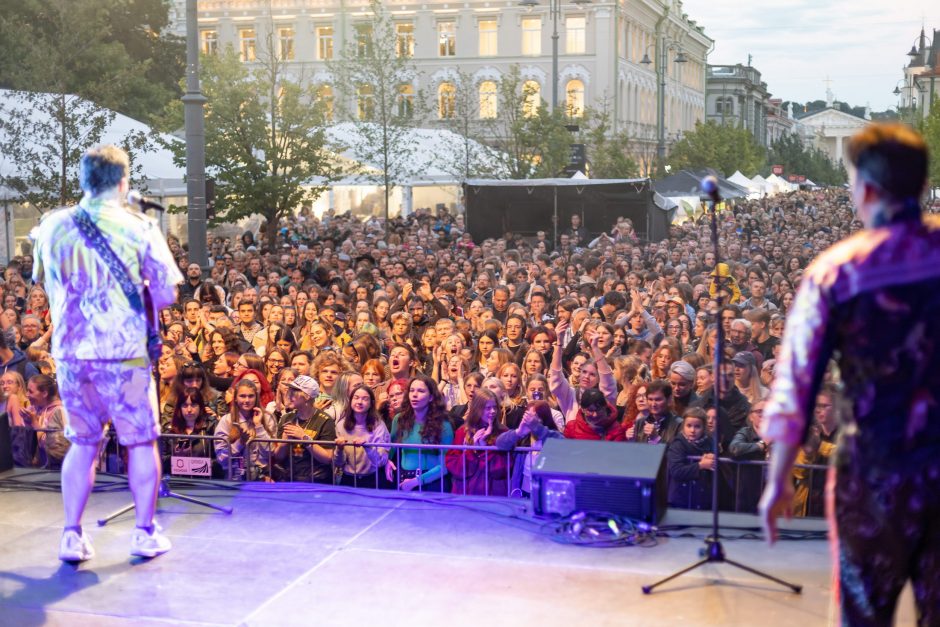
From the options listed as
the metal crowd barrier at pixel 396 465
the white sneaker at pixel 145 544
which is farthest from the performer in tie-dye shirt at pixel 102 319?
the metal crowd barrier at pixel 396 465

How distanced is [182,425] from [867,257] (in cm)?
567

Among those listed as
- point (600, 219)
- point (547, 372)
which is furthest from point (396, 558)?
point (600, 219)

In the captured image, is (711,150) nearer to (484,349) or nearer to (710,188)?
(484,349)

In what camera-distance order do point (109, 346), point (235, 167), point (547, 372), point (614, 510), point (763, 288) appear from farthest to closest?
point (235, 167) < point (763, 288) < point (547, 372) < point (614, 510) < point (109, 346)

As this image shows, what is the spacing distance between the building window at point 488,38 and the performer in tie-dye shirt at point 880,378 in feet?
189

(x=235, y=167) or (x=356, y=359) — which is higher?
(x=235, y=167)

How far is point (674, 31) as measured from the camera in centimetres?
7656

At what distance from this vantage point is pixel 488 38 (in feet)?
195

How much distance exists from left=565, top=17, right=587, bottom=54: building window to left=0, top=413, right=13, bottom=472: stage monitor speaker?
53.9 m

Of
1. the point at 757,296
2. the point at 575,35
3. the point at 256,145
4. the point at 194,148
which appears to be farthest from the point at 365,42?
the point at 575,35

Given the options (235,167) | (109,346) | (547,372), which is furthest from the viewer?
(235,167)

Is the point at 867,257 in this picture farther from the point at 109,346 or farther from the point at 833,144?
the point at 833,144

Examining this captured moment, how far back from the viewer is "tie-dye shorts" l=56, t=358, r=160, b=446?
4902mm

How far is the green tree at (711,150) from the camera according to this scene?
2192 inches
